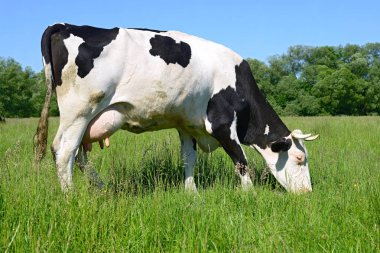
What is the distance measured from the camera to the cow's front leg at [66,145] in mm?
4871

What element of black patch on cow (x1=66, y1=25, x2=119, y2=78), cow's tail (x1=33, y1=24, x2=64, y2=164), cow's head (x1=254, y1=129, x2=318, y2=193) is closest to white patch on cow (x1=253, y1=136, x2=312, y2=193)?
cow's head (x1=254, y1=129, x2=318, y2=193)

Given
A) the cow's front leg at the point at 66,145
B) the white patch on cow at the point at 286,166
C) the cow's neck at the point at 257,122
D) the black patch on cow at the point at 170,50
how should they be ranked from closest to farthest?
the cow's front leg at the point at 66,145, the black patch on cow at the point at 170,50, the white patch on cow at the point at 286,166, the cow's neck at the point at 257,122

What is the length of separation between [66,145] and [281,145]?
3244mm

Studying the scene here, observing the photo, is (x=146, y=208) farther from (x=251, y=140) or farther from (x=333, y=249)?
(x=251, y=140)

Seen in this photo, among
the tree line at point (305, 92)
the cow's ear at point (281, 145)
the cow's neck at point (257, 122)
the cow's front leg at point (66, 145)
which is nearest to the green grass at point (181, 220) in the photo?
the cow's front leg at point (66, 145)

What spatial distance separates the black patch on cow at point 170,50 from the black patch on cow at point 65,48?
0.53 m

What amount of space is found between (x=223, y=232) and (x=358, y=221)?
118cm

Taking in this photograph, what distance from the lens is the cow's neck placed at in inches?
256

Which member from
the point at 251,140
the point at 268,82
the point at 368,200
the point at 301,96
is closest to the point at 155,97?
the point at 251,140

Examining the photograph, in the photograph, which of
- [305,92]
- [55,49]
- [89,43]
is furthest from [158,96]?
[305,92]

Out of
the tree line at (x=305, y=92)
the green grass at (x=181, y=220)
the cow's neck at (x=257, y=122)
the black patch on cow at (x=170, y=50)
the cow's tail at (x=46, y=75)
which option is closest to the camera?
the green grass at (x=181, y=220)

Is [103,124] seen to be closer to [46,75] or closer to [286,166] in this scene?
[46,75]

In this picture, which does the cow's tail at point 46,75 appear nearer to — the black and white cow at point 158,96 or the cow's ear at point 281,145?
the black and white cow at point 158,96

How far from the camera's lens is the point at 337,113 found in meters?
62.8
